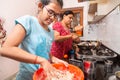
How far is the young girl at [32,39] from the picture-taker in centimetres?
75

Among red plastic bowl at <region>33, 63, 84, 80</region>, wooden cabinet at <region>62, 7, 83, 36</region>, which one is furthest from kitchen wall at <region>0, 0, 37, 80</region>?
red plastic bowl at <region>33, 63, 84, 80</region>

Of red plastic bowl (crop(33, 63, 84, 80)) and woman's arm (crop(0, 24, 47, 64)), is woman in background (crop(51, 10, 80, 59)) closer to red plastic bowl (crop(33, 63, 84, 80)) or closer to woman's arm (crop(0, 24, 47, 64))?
red plastic bowl (crop(33, 63, 84, 80))

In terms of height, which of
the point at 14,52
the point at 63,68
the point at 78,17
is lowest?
the point at 63,68

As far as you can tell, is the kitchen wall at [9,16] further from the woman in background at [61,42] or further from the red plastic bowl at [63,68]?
the red plastic bowl at [63,68]

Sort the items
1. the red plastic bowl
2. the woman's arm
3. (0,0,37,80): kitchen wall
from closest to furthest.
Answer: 1. the woman's arm
2. the red plastic bowl
3. (0,0,37,80): kitchen wall

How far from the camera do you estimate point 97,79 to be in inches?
46.7

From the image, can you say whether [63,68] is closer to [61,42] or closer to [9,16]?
[61,42]

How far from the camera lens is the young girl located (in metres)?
0.75

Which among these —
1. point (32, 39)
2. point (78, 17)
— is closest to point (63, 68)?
point (32, 39)

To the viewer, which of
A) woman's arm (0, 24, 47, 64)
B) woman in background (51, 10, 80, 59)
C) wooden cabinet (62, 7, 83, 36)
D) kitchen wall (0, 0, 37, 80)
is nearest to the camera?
woman's arm (0, 24, 47, 64)

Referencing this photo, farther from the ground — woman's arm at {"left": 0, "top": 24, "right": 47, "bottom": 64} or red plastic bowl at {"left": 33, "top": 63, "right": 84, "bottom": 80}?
woman's arm at {"left": 0, "top": 24, "right": 47, "bottom": 64}

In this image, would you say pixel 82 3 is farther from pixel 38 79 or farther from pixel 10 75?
pixel 38 79

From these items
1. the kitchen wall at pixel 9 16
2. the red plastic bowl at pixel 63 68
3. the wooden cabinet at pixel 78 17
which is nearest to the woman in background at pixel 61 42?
the kitchen wall at pixel 9 16

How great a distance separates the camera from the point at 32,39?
0.90 meters
